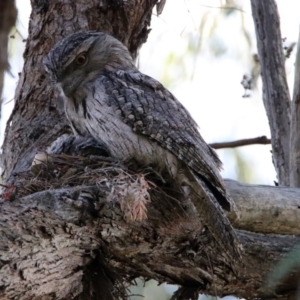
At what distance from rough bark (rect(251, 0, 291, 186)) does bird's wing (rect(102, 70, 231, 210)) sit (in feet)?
4.97

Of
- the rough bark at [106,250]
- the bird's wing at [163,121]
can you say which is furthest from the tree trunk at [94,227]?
the bird's wing at [163,121]

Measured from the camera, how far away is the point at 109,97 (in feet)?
11.1

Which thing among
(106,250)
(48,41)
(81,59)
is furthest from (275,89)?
(106,250)

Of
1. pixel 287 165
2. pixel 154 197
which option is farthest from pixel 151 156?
pixel 287 165

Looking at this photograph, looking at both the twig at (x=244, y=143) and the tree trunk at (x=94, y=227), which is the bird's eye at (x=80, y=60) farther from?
the twig at (x=244, y=143)

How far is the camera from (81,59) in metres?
3.58

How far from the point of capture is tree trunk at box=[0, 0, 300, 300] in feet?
8.41

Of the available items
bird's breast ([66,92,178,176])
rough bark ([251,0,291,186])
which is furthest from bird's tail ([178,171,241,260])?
rough bark ([251,0,291,186])

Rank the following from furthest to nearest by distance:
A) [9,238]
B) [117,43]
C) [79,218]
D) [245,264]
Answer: [117,43] → [245,264] → [79,218] → [9,238]

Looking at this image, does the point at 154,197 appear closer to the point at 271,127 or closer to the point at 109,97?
the point at 109,97

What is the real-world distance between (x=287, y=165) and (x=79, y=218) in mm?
2347

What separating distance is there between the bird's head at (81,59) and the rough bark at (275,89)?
1371 millimetres

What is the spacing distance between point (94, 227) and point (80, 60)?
3.54 feet

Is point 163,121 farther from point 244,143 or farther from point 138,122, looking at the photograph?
point 244,143
